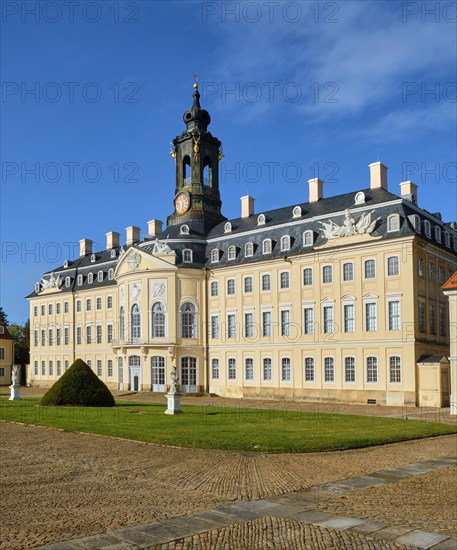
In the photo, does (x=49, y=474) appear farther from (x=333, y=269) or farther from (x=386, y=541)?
(x=333, y=269)

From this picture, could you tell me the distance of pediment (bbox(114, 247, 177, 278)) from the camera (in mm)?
50000

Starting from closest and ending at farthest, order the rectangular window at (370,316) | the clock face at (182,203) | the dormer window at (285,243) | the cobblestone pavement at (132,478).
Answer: the cobblestone pavement at (132,478) < the rectangular window at (370,316) < the dormer window at (285,243) < the clock face at (182,203)

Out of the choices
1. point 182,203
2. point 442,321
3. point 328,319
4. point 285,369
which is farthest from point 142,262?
point 442,321

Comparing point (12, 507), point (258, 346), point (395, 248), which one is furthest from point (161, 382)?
point (12, 507)

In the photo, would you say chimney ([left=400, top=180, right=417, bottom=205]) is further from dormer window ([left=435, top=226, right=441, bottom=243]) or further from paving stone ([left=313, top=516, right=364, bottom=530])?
paving stone ([left=313, top=516, right=364, bottom=530])

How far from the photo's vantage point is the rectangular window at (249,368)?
4644 centimetres

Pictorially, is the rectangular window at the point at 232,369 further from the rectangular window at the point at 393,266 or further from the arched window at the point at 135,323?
the rectangular window at the point at 393,266

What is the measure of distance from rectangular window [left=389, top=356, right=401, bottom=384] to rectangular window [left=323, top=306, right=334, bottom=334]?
489 centimetres

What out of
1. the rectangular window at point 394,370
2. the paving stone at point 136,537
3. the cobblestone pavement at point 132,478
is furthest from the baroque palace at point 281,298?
the paving stone at point 136,537

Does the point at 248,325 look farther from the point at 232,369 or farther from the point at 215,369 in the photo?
the point at 215,369

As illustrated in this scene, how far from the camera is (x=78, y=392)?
32719mm

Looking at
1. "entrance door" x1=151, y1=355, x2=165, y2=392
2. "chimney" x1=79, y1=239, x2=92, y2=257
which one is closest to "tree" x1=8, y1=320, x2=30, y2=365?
"chimney" x1=79, y1=239, x2=92, y2=257

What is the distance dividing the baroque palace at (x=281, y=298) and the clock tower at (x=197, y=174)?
11cm

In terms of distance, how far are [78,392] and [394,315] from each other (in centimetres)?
1929
